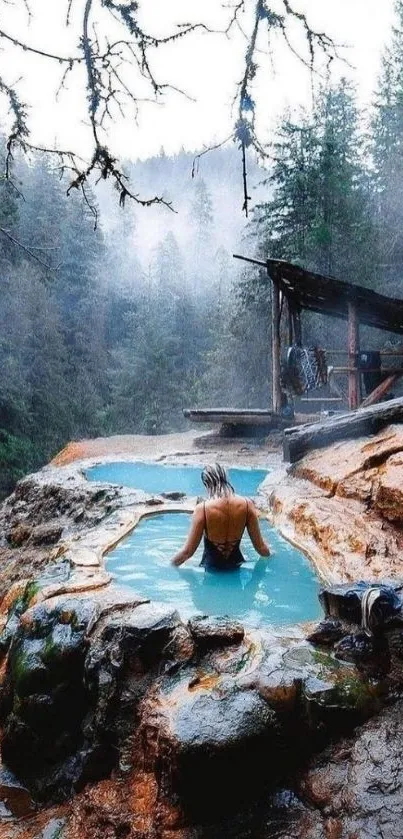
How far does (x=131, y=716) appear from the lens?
11.5 ft

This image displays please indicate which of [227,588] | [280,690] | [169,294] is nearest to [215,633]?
[280,690]

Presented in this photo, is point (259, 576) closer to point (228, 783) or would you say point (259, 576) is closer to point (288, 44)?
point (228, 783)

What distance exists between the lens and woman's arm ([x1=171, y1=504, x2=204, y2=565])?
207 inches

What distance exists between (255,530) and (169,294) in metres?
29.3

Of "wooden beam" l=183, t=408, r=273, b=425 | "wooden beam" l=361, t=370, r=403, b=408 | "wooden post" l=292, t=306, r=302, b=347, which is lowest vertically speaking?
"wooden beam" l=183, t=408, r=273, b=425

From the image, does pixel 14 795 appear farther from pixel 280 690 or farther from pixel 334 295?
pixel 334 295

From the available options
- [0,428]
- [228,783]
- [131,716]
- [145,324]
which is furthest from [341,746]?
[145,324]

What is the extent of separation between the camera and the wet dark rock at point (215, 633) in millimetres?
3646

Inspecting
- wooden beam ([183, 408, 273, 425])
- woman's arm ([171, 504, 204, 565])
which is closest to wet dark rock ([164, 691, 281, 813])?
woman's arm ([171, 504, 204, 565])

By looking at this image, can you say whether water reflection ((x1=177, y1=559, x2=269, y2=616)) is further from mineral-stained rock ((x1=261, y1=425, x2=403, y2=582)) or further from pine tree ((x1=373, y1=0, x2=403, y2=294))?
pine tree ((x1=373, y1=0, x2=403, y2=294))

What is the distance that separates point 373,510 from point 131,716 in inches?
127

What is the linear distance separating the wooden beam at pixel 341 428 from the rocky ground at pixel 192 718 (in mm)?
2247

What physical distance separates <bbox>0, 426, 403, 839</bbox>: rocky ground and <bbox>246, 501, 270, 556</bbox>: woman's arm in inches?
25.9

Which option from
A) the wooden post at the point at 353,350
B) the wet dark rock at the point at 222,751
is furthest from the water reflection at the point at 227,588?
the wooden post at the point at 353,350
